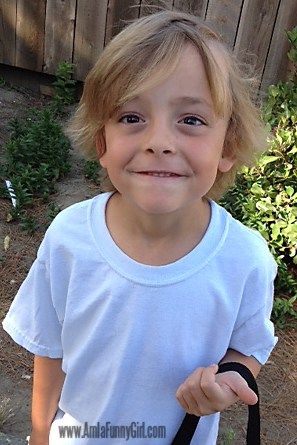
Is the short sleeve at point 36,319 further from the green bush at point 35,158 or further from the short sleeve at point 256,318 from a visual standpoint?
the green bush at point 35,158

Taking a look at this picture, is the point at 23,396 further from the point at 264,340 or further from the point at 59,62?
the point at 59,62

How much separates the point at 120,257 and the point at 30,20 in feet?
16.0

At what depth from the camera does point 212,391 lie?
1.23 meters

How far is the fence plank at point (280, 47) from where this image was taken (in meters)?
4.80

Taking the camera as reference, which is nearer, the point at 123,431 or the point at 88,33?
the point at 123,431

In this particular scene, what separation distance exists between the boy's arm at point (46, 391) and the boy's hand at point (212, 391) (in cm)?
44

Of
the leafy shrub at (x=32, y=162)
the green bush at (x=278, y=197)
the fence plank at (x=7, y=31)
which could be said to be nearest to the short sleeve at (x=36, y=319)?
the green bush at (x=278, y=197)

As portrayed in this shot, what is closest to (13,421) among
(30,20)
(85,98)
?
(85,98)

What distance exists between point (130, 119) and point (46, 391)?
2.50 feet

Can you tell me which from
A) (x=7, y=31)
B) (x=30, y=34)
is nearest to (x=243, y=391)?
(x=30, y=34)

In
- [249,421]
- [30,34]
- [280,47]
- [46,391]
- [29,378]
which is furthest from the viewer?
[30,34]

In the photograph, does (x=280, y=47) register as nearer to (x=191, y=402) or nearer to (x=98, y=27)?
(x=98, y=27)

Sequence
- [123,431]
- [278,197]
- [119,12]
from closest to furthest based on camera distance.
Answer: [123,431], [278,197], [119,12]

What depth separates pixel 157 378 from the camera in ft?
4.57
